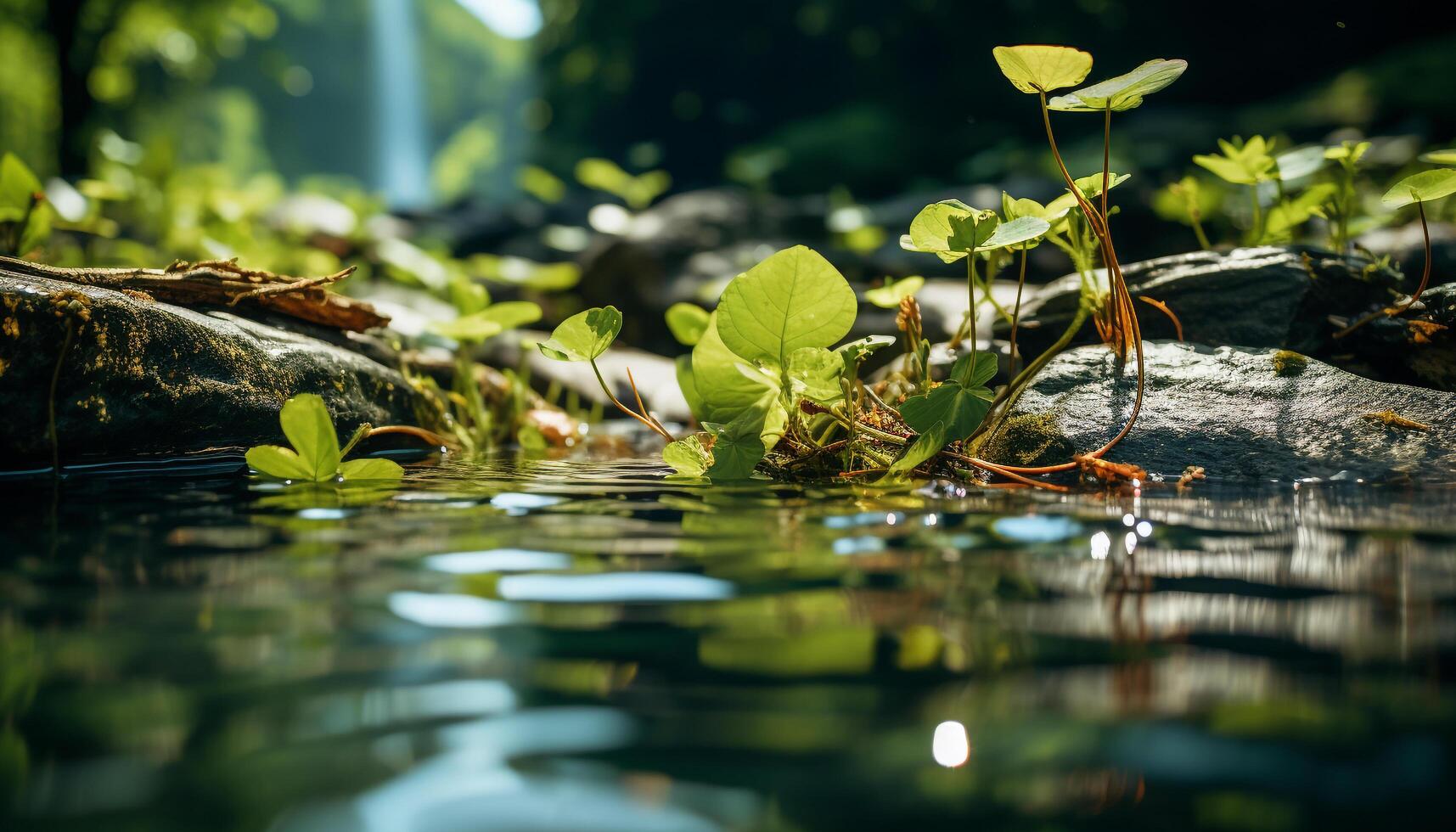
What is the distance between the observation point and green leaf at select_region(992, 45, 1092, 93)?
169 cm

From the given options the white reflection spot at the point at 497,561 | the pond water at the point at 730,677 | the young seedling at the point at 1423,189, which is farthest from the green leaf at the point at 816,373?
the young seedling at the point at 1423,189

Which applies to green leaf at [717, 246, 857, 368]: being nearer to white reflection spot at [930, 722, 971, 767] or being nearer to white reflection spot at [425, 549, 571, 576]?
white reflection spot at [425, 549, 571, 576]

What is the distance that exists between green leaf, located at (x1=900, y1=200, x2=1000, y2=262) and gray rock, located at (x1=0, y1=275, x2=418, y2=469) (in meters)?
1.90

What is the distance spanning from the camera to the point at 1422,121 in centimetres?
977

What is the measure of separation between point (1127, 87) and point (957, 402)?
74cm

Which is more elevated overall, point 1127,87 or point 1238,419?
point 1127,87

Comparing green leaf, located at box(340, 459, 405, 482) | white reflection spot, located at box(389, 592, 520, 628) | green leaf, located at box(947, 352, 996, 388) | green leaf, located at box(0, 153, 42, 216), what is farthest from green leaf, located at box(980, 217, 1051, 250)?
green leaf, located at box(0, 153, 42, 216)

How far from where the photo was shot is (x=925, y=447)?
186cm

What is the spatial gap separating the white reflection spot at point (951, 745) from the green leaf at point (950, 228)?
1.31 meters

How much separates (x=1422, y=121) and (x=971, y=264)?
11.4 m

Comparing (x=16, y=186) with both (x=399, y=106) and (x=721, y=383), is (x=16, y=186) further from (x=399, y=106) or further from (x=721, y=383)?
(x=399, y=106)

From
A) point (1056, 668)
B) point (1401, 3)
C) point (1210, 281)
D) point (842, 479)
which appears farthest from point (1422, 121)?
point (1056, 668)

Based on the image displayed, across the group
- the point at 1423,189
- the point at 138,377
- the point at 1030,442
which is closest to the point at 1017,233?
the point at 1030,442

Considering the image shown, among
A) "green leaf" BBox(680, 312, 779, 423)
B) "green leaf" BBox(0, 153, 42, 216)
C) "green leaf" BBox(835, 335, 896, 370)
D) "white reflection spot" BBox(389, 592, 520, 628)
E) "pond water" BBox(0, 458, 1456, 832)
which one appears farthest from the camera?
"green leaf" BBox(0, 153, 42, 216)
